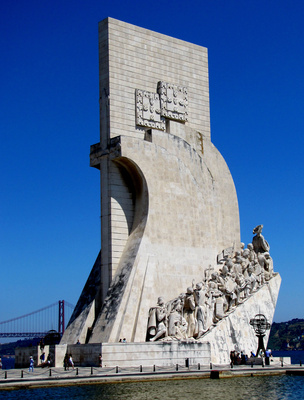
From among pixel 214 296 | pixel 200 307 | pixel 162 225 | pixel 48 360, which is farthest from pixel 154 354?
pixel 162 225

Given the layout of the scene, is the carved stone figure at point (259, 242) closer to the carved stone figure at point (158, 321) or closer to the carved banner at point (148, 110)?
the carved banner at point (148, 110)

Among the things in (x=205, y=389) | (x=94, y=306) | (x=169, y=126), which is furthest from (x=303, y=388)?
(x=169, y=126)

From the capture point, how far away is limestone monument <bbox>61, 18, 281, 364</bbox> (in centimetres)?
1950

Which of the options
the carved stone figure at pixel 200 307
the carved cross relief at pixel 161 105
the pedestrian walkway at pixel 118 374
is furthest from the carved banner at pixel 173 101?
the pedestrian walkway at pixel 118 374

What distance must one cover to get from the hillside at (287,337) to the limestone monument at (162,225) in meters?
58.6

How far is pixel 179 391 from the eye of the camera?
14.5 meters

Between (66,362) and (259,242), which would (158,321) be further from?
(259,242)

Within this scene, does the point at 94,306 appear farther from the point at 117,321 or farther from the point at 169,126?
the point at 169,126

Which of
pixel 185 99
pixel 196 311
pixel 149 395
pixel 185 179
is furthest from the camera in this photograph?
pixel 185 99

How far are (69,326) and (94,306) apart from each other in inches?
38.5

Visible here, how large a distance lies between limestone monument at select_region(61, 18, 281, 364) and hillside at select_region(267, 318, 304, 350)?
58.6 meters

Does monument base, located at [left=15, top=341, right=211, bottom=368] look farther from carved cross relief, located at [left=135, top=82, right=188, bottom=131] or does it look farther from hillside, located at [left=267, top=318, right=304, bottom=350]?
hillside, located at [left=267, top=318, right=304, bottom=350]

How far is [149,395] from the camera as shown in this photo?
13727 mm

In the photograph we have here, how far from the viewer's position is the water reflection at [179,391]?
44.9ft
